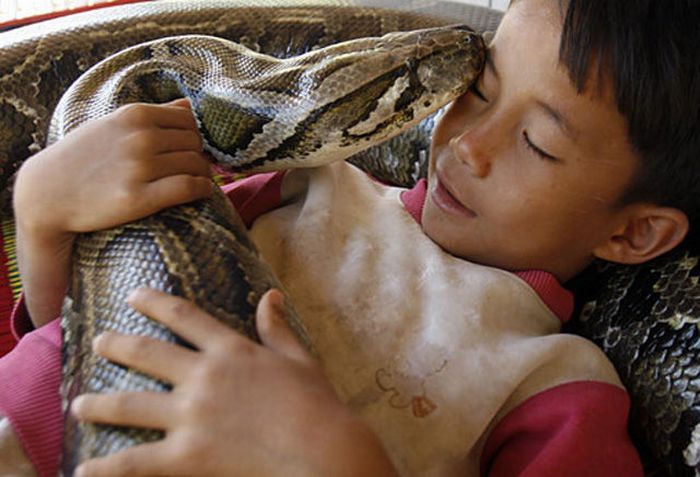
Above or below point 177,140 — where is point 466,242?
below

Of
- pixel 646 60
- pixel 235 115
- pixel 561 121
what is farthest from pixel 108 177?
pixel 646 60

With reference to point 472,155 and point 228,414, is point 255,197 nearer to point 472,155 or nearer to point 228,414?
point 472,155

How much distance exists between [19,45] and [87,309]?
146 cm

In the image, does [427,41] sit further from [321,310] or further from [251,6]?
[251,6]

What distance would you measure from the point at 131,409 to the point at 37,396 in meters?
0.32

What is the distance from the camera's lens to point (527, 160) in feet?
4.11

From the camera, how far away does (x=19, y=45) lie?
2.23 metres

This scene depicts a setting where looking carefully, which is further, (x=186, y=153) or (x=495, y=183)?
(x=495, y=183)

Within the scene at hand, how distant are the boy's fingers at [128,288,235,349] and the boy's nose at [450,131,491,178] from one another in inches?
20.6

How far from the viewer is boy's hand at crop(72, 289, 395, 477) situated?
0.84 meters

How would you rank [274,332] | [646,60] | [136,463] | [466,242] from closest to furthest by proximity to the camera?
[136,463] → [274,332] → [646,60] → [466,242]

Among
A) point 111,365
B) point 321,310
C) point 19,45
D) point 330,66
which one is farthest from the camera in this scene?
point 19,45

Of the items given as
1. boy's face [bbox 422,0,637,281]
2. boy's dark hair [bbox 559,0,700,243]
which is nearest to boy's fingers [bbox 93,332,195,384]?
boy's face [bbox 422,0,637,281]

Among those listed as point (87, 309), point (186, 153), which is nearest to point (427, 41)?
point (186, 153)
